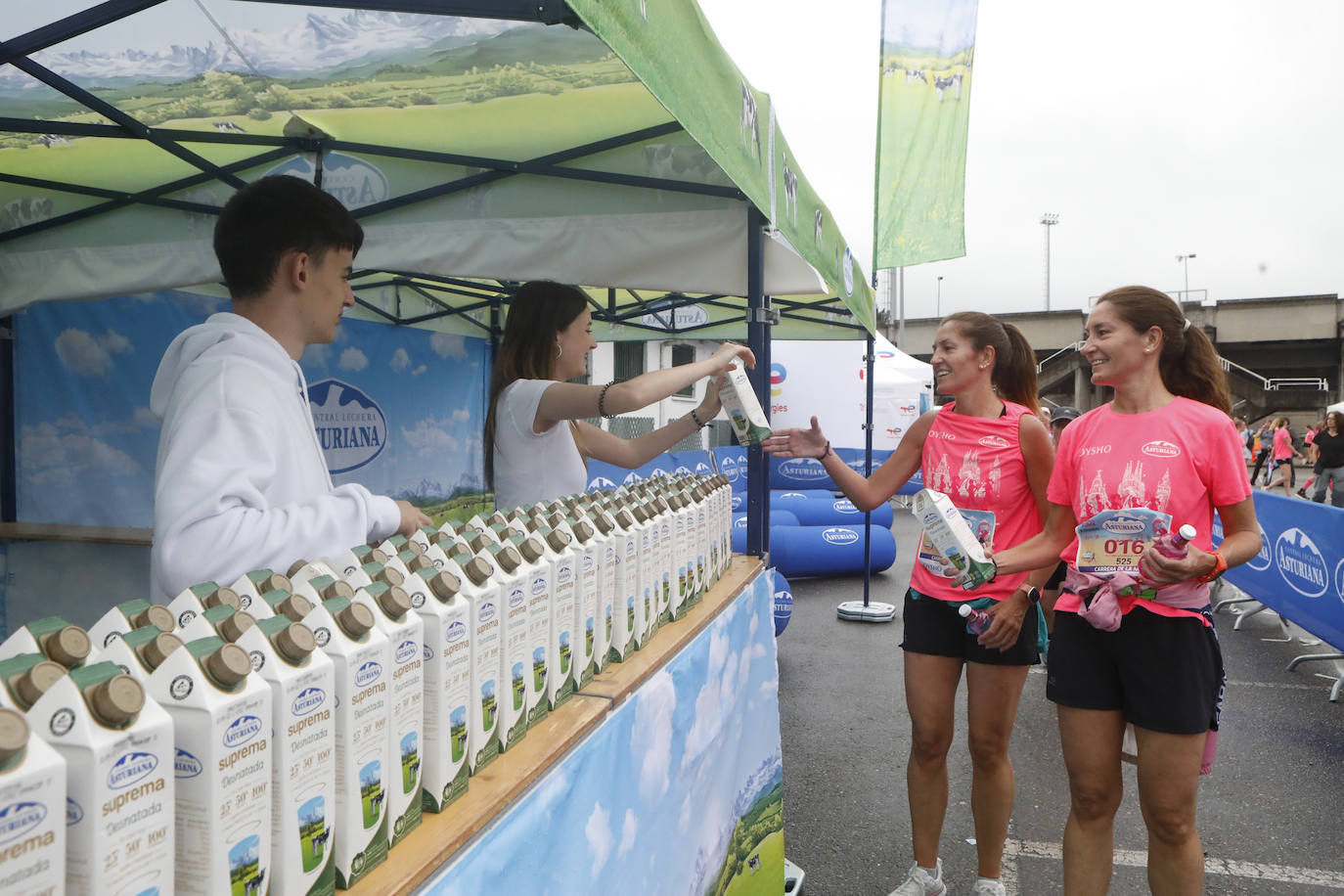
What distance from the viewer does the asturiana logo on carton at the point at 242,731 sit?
29.9 inches

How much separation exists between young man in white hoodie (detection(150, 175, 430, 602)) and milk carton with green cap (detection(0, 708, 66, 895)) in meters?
0.57

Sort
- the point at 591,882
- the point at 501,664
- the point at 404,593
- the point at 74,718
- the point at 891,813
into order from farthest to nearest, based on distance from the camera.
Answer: the point at 891,813 < the point at 591,882 < the point at 501,664 < the point at 404,593 < the point at 74,718

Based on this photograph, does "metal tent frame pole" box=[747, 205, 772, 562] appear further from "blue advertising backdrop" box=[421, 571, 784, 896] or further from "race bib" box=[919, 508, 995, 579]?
"race bib" box=[919, 508, 995, 579]

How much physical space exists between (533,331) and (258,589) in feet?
5.11

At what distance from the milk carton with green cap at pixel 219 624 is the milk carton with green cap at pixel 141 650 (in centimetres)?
2

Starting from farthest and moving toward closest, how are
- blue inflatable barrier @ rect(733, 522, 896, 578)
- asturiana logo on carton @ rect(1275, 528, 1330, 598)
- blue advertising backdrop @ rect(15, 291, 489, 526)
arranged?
blue inflatable barrier @ rect(733, 522, 896, 578) → asturiana logo on carton @ rect(1275, 528, 1330, 598) → blue advertising backdrop @ rect(15, 291, 489, 526)

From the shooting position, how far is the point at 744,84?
2020mm

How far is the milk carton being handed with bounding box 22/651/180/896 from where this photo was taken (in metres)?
0.65

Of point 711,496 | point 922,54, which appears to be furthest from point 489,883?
point 922,54

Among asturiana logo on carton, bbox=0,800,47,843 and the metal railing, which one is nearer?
asturiana logo on carton, bbox=0,800,47,843

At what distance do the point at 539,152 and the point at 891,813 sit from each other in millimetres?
2895

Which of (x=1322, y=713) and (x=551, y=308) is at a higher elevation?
(x=551, y=308)

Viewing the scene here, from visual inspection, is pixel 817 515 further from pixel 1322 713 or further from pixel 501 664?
pixel 501 664

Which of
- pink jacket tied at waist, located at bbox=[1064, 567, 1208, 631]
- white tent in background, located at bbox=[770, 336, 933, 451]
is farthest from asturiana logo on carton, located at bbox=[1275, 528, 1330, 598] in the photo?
white tent in background, located at bbox=[770, 336, 933, 451]
